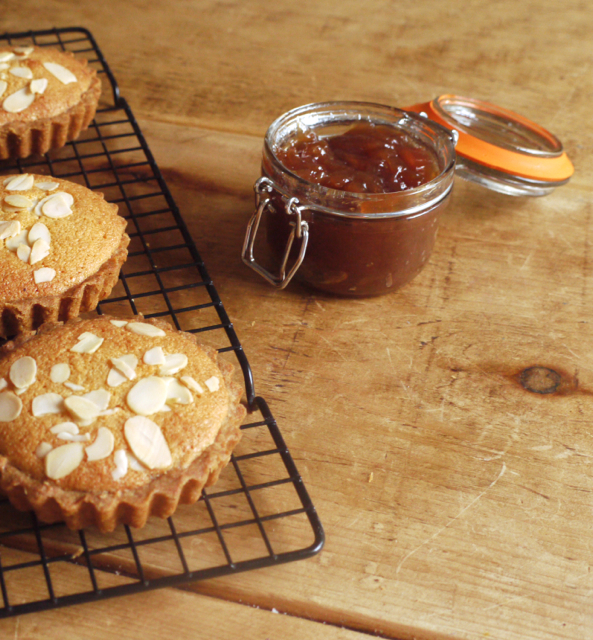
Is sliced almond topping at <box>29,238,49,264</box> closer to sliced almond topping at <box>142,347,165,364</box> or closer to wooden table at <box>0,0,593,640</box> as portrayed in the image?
sliced almond topping at <box>142,347,165,364</box>

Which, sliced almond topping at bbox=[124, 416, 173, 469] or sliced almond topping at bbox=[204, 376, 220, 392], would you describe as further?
sliced almond topping at bbox=[204, 376, 220, 392]

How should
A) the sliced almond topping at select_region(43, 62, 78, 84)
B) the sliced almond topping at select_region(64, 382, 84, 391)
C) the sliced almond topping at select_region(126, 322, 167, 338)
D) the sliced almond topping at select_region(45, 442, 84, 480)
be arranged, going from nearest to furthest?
the sliced almond topping at select_region(45, 442, 84, 480), the sliced almond topping at select_region(64, 382, 84, 391), the sliced almond topping at select_region(126, 322, 167, 338), the sliced almond topping at select_region(43, 62, 78, 84)

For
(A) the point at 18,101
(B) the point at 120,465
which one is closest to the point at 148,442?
(B) the point at 120,465

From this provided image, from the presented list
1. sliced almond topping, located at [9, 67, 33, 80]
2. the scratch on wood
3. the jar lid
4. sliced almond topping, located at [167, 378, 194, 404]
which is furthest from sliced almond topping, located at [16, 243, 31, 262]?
the jar lid

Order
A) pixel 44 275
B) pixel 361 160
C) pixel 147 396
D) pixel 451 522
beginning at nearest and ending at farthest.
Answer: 1. pixel 147 396
2. pixel 451 522
3. pixel 44 275
4. pixel 361 160

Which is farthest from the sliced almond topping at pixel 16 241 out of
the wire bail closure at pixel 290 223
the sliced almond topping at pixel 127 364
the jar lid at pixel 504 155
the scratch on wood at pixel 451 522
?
the jar lid at pixel 504 155

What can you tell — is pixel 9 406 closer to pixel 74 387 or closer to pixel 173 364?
pixel 74 387

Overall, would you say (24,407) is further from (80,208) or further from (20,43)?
(20,43)
